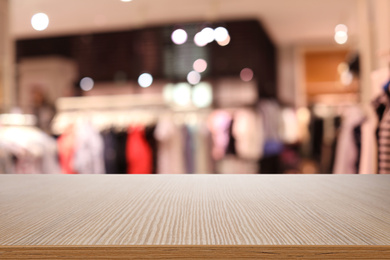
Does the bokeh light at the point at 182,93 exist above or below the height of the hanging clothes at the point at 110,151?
above

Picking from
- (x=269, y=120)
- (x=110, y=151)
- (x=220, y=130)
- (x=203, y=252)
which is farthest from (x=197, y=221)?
(x=269, y=120)

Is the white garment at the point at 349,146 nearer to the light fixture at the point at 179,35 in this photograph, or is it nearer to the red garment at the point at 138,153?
the red garment at the point at 138,153

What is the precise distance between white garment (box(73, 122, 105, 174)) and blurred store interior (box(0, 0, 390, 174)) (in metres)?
0.01

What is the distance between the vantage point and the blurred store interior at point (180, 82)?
4219 mm

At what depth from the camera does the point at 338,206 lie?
0.63 meters

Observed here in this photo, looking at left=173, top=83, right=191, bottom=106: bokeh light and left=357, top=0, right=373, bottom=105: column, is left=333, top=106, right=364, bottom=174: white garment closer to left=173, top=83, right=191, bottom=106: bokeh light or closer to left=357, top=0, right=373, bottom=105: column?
left=357, top=0, right=373, bottom=105: column

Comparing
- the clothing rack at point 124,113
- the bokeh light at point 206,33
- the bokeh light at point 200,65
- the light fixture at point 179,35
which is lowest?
the clothing rack at point 124,113

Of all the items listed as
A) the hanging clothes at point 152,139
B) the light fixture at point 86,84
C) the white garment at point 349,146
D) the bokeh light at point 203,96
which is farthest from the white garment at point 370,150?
the light fixture at point 86,84

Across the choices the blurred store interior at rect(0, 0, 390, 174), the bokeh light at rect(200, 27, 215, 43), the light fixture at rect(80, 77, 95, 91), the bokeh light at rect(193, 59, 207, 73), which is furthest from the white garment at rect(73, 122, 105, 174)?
the light fixture at rect(80, 77, 95, 91)

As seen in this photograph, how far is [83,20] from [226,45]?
226 centimetres

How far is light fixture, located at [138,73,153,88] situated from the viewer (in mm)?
6871

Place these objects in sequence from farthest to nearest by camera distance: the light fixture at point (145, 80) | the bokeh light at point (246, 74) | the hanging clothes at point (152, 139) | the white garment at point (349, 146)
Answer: the light fixture at point (145, 80) → the bokeh light at point (246, 74) → the hanging clothes at point (152, 139) → the white garment at point (349, 146)

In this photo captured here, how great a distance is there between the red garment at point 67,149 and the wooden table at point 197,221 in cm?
348

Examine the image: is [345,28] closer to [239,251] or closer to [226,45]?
[226,45]
